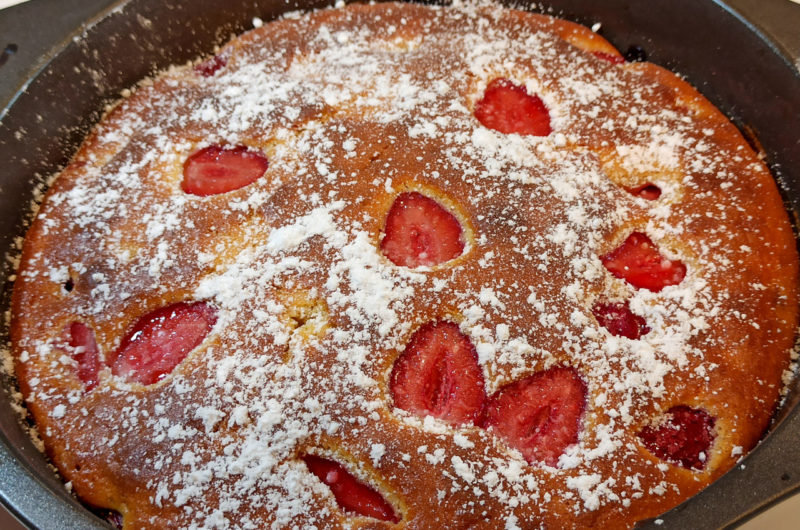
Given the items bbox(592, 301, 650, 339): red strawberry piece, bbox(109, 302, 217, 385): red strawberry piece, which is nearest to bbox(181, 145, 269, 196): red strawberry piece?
bbox(109, 302, 217, 385): red strawberry piece

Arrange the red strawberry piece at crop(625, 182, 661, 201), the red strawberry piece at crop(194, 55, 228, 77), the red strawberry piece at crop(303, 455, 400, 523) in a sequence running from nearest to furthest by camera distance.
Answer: the red strawberry piece at crop(303, 455, 400, 523) < the red strawberry piece at crop(625, 182, 661, 201) < the red strawberry piece at crop(194, 55, 228, 77)

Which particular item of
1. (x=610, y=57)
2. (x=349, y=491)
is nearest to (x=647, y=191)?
(x=610, y=57)

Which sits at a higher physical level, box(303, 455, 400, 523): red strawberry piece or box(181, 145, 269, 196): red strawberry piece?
box(181, 145, 269, 196): red strawberry piece

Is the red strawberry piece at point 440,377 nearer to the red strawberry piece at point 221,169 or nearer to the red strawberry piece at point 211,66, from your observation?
the red strawberry piece at point 221,169

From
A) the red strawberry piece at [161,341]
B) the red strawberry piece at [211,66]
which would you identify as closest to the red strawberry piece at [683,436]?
the red strawberry piece at [161,341]

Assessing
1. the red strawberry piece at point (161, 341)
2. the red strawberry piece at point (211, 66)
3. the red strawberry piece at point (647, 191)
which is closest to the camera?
the red strawberry piece at point (161, 341)

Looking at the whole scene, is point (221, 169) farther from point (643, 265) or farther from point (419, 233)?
point (643, 265)

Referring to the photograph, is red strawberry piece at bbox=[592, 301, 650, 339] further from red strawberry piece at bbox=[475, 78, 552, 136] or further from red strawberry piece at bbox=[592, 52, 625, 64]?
red strawberry piece at bbox=[592, 52, 625, 64]
